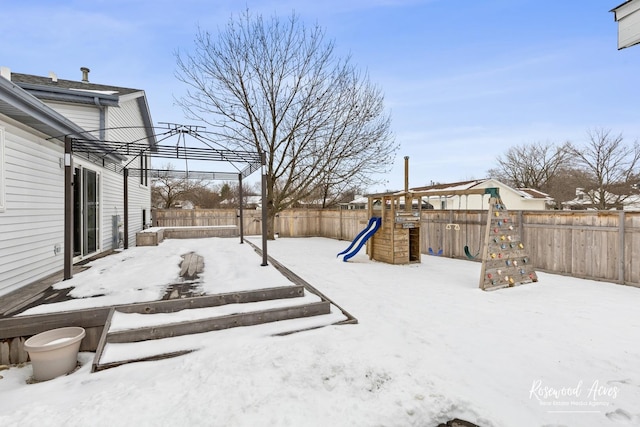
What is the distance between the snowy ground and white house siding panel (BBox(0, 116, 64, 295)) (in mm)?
776

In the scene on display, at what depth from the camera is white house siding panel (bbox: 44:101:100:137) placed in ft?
23.3

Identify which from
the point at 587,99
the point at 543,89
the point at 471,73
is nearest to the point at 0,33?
the point at 471,73

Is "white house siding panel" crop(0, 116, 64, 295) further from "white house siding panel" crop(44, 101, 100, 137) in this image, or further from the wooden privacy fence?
the wooden privacy fence

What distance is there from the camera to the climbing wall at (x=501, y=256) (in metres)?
5.15

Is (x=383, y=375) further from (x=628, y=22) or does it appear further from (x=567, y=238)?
(x=567, y=238)

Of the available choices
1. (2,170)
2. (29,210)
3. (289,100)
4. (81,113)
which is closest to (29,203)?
(29,210)

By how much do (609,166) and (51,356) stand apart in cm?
2863

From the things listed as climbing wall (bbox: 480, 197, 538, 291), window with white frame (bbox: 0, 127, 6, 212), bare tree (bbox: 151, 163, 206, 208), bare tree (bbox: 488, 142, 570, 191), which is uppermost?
bare tree (bbox: 488, 142, 570, 191)

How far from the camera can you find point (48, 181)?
188 inches

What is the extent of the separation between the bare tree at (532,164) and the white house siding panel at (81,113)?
101 ft

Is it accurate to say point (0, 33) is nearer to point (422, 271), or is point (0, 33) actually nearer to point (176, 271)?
point (176, 271)

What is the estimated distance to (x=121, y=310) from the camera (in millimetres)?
3314

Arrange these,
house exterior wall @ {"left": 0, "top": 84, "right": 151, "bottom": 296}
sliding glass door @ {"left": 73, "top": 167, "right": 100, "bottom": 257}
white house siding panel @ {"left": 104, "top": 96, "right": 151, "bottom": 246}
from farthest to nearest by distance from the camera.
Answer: white house siding panel @ {"left": 104, "top": 96, "right": 151, "bottom": 246}, sliding glass door @ {"left": 73, "top": 167, "right": 100, "bottom": 257}, house exterior wall @ {"left": 0, "top": 84, "right": 151, "bottom": 296}

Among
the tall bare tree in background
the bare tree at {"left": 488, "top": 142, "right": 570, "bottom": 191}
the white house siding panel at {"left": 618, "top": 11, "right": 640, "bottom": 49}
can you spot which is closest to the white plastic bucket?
the white house siding panel at {"left": 618, "top": 11, "right": 640, "bottom": 49}
